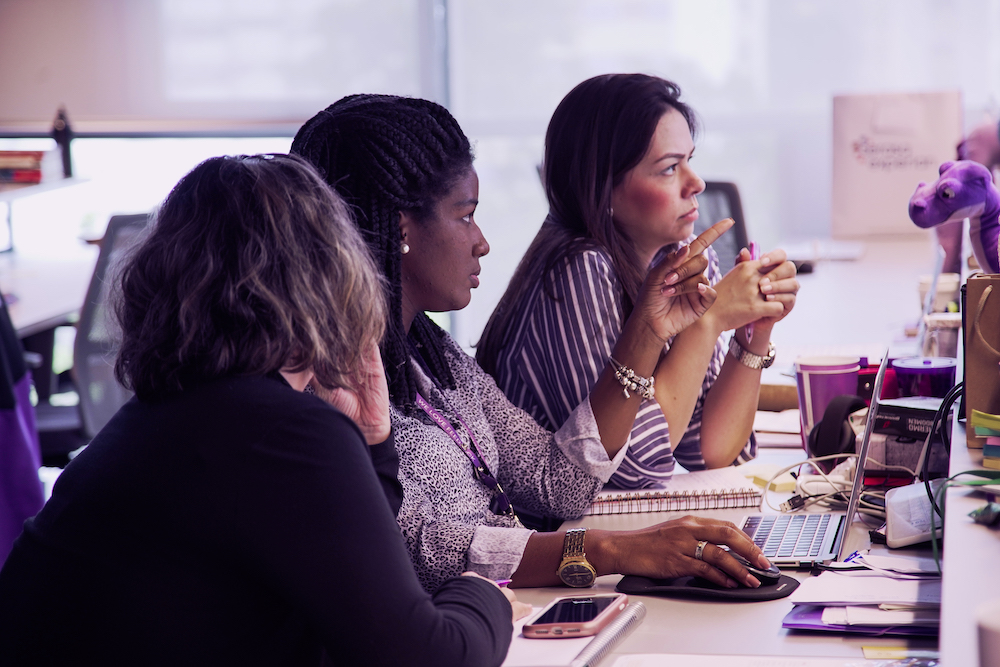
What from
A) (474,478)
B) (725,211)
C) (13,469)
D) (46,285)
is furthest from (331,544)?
(46,285)

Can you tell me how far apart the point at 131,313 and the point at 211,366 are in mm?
133

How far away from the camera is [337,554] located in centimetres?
83

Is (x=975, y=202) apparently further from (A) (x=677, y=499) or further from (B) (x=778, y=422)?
(A) (x=677, y=499)

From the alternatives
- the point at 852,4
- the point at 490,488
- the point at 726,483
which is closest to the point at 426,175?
the point at 490,488

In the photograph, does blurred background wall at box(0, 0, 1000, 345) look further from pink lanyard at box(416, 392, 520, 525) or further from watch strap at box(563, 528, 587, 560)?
watch strap at box(563, 528, 587, 560)

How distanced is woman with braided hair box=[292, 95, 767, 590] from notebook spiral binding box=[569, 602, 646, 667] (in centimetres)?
10

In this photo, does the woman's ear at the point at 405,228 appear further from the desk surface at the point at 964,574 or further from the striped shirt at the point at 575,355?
the desk surface at the point at 964,574

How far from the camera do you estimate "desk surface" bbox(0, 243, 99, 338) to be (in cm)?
344

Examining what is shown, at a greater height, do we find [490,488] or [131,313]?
A: [131,313]

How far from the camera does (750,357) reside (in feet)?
5.85

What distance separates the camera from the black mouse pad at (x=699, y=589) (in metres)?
1.16

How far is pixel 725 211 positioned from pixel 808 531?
87.8 inches

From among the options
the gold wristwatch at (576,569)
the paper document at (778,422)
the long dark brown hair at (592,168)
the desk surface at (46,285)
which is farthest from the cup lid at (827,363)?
the desk surface at (46,285)

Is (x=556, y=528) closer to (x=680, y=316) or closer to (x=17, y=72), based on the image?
(x=680, y=316)
